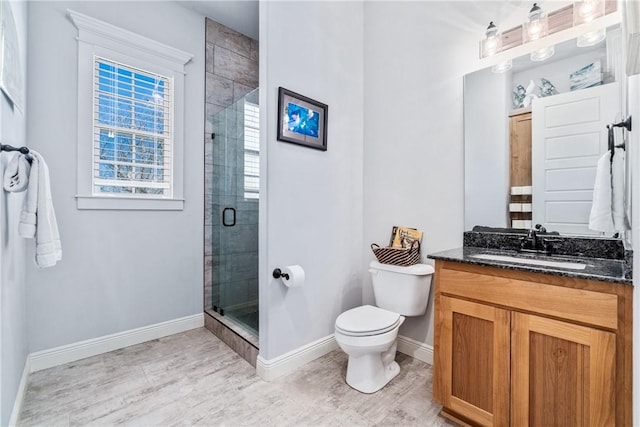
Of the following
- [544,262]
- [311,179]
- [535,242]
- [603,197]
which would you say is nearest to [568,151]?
[603,197]

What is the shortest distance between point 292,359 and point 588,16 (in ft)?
8.46

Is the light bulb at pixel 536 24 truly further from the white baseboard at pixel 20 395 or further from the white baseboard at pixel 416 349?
the white baseboard at pixel 20 395

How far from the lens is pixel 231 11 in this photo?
2.72m

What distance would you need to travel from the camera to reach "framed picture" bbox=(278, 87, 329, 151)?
1.94m

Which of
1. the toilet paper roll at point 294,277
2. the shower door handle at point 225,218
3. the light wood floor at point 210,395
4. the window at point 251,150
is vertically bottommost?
the light wood floor at point 210,395

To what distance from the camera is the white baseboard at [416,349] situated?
211 centimetres

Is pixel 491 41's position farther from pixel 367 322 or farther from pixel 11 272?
pixel 11 272

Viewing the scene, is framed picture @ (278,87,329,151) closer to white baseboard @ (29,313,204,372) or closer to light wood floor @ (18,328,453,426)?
light wood floor @ (18,328,453,426)

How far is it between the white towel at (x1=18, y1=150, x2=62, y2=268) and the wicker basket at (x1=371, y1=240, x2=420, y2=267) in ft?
5.98

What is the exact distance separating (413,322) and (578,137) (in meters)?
1.52

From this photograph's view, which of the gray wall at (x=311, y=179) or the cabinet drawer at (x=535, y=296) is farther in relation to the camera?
the gray wall at (x=311, y=179)

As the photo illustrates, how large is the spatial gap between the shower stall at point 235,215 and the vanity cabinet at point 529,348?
138 cm

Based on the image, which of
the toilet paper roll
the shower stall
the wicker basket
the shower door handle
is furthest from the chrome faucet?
the shower door handle

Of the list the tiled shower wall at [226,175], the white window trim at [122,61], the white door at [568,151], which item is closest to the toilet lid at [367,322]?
the tiled shower wall at [226,175]
